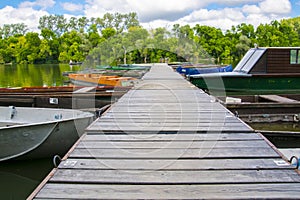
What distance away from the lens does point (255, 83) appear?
13.4 metres

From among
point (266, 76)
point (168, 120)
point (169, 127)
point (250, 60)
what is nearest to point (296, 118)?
point (168, 120)

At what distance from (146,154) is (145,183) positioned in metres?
0.63

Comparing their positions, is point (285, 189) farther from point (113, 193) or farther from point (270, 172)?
point (113, 193)

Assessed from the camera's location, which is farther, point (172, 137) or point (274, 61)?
point (274, 61)

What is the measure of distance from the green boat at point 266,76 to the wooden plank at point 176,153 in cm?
1055

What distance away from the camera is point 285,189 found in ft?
6.95

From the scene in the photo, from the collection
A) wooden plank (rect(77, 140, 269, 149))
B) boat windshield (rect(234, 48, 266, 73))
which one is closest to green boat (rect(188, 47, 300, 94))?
boat windshield (rect(234, 48, 266, 73))

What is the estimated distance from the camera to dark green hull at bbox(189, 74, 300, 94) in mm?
13164

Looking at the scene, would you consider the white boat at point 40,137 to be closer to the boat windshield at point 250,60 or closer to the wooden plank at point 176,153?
the wooden plank at point 176,153

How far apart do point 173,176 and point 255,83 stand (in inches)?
470

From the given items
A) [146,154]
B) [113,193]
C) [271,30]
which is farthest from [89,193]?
[271,30]

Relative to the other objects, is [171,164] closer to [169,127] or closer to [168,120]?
[169,127]

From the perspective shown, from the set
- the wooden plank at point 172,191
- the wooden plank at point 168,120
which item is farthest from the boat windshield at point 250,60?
the wooden plank at point 172,191

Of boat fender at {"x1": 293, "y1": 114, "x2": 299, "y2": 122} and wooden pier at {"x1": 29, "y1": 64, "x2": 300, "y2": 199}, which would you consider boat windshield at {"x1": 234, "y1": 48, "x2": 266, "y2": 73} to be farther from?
wooden pier at {"x1": 29, "y1": 64, "x2": 300, "y2": 199}
